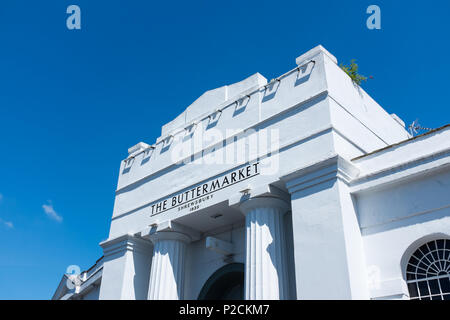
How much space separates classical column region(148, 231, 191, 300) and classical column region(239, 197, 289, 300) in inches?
145

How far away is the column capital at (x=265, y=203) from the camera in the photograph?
13891mm

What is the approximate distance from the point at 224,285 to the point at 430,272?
7859 mm

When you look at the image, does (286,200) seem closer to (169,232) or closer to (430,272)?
(430,272)

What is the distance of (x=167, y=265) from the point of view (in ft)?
53.9

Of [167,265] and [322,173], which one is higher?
[322,173]

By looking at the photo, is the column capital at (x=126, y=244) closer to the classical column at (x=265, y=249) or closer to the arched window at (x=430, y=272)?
the classical column at (x=265, y=249)

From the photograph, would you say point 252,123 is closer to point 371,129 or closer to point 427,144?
point 371,129

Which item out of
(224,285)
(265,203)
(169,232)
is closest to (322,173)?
(265,203)

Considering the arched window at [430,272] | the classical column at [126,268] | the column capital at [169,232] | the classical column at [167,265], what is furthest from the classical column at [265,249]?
the classical column at [126,268]

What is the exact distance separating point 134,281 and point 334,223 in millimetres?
9211

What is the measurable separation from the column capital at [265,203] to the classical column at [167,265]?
3.79 metres

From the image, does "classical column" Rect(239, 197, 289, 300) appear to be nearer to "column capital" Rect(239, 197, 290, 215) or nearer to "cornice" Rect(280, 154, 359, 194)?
"column capital" Rect(239, 197, 290, 215)
